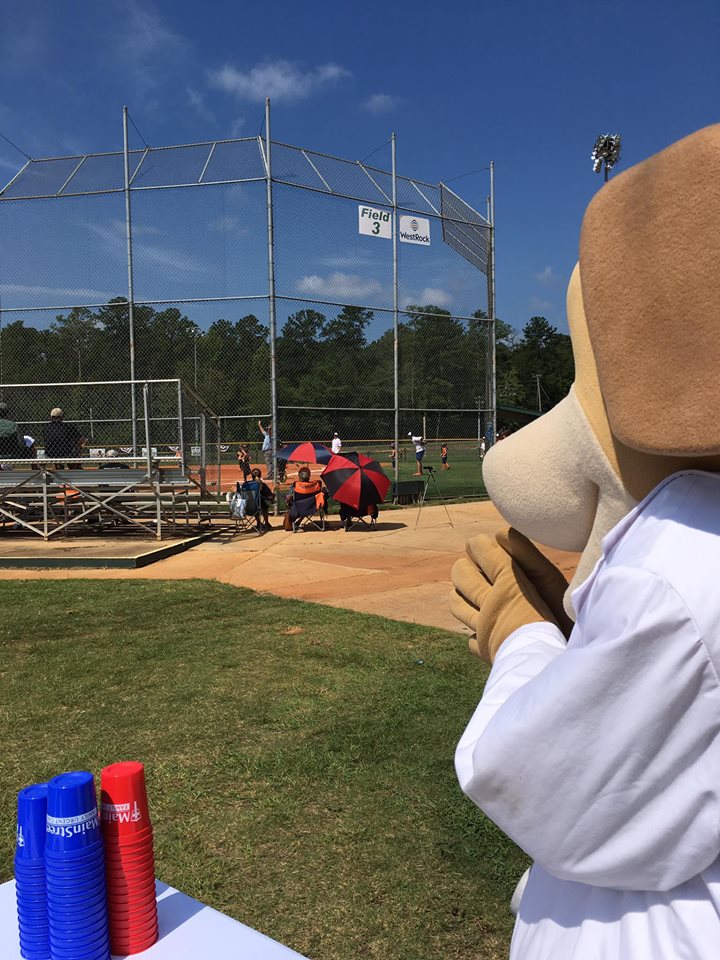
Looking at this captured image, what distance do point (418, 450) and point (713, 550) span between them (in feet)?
58.0

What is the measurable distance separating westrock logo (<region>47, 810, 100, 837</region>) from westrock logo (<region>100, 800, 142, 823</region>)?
0.29 ft

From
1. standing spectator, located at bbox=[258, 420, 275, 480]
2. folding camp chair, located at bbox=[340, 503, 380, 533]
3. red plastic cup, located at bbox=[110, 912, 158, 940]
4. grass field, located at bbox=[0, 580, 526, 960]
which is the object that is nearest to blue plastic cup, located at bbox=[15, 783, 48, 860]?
red plastic cup, located at bbox=[110, 912, 158, 940]

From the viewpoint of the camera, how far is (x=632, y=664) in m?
0.84

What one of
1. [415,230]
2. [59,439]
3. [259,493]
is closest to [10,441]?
[59,439]

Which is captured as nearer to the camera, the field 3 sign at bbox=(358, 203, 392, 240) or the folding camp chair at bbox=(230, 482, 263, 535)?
the folding camp chair at bbox=(230, 482, 263, 535)

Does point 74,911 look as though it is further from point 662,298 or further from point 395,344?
point 395,344

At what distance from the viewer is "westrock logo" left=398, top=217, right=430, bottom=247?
16203 millimetres

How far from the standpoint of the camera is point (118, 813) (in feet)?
5.24

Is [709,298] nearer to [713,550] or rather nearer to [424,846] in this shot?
[713,550]

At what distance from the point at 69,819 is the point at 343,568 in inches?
294

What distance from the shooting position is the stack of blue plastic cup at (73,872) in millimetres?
1480

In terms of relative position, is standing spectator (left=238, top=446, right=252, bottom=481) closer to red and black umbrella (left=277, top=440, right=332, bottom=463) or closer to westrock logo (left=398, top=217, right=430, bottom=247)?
red and black umbrella (left=277, top=440, right=332, bottom=463)

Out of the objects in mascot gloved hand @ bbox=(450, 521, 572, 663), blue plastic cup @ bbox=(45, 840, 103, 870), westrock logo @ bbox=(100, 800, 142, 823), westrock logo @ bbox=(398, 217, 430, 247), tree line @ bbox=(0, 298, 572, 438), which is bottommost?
blue plastic cup @ bbox=(45, 840, 103, 870)

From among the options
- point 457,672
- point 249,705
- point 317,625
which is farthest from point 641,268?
point 317,625
